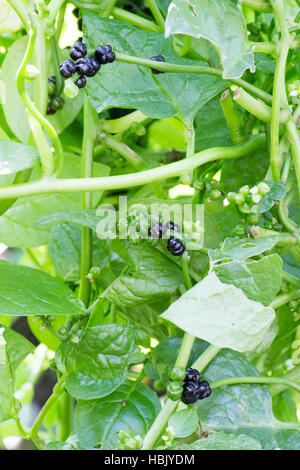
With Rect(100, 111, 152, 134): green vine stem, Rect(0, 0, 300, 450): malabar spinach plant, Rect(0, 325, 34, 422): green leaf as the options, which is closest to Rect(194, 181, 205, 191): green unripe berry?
Rect(0, 0, 300, 450): malabar spinach plant

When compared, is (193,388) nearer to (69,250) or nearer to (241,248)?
(241,248)

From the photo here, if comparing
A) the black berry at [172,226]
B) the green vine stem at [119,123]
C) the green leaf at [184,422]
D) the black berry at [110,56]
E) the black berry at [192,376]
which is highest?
the black berry at [110,56]

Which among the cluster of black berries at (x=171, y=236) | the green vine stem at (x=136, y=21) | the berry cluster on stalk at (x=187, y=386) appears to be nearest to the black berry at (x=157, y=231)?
the cluster of black berries at (x=171, y=236)

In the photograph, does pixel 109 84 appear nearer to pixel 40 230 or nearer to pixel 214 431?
pixel 40 230

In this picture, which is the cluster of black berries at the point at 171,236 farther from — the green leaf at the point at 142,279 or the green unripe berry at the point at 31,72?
the green unripe berry at the point at 31,72

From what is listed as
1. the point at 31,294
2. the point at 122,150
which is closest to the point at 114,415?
A: the point at 31,294

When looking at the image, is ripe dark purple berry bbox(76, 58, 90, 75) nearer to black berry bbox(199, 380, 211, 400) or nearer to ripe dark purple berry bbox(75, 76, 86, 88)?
ripe dark purple berry bbox(75, 76, 86, 88)
